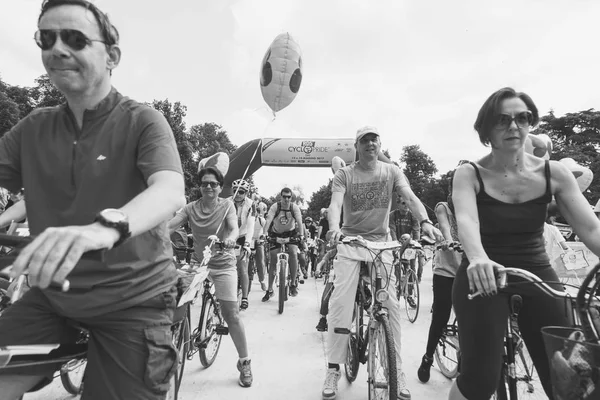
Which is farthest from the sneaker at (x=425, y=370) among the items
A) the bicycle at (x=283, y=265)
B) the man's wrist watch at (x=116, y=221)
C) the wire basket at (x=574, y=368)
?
the man's wrist watch at (x=116, y=221)

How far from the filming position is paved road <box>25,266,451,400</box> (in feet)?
11.5

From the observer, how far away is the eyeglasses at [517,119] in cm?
211

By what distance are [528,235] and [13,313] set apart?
2333 mm

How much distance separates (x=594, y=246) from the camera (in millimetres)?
1946

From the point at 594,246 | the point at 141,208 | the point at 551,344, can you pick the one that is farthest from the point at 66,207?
the point at 594,246

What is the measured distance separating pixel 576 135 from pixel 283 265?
4203 cm

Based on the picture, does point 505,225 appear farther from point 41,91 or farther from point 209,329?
point 41,91

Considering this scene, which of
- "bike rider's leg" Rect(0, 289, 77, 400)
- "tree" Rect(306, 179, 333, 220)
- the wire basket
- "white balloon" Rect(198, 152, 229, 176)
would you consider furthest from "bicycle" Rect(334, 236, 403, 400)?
"tree" Rect(306, 179, 333, 220)

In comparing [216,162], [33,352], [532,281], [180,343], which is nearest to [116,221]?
[33,352]

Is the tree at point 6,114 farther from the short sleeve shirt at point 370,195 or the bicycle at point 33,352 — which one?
the bicycle at point 33,352

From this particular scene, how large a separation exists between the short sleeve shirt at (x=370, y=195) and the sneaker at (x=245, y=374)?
5.09 ft

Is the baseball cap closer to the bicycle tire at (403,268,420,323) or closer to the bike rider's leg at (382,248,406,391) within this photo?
the bike rider's leg at (382,248,406,391)

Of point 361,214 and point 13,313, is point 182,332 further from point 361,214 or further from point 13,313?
point 361,214

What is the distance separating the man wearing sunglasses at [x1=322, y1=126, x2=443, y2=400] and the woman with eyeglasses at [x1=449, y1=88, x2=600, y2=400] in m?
1.12
